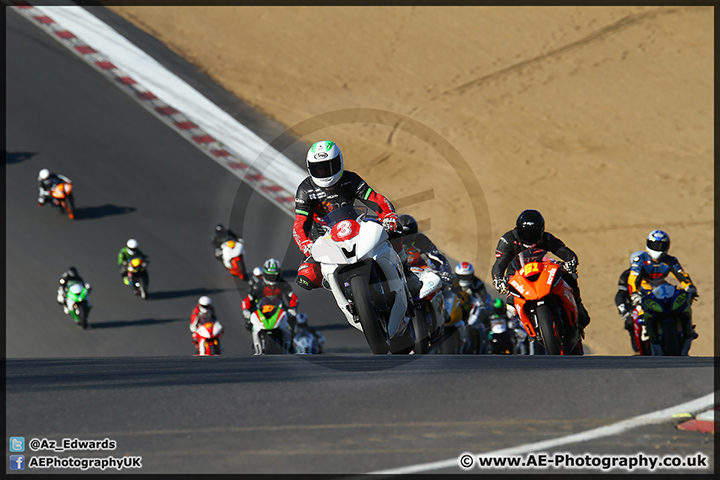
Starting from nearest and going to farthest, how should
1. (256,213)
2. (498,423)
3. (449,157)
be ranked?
(498,423), (256,213), (449,157)

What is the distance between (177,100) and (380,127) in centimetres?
682

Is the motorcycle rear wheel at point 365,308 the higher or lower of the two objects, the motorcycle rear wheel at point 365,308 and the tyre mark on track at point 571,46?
the lower

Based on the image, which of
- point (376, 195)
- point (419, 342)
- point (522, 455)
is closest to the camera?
point (522, 455)

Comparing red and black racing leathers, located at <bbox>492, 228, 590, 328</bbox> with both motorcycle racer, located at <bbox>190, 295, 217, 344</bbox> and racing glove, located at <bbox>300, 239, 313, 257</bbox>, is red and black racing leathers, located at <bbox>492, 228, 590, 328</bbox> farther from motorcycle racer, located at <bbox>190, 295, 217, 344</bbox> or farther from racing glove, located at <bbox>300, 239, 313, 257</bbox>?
motorcycle racer, located at <bbox>190, 295, 217, 344</bbox>

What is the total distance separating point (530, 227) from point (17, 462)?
5.88 meters

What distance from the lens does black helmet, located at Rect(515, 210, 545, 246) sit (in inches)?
359

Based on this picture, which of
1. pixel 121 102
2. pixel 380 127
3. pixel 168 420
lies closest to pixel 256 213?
pixel 380 127

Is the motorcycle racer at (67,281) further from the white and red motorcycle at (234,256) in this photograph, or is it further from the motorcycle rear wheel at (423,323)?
the motorcycle rear wheel at (423,323)

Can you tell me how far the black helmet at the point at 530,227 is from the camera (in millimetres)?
9109

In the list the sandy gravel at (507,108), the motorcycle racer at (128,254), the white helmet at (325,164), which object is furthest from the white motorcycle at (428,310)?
the motorcycle racer at (128,254)

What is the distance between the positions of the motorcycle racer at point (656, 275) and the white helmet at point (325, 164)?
4915 mm

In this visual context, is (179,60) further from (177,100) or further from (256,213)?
(256,213)

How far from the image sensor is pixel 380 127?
26.0 m

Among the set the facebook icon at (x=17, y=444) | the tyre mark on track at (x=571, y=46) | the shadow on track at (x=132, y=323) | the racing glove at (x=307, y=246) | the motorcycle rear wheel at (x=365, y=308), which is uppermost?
the tyre mark on track at (x=571, y=46)
